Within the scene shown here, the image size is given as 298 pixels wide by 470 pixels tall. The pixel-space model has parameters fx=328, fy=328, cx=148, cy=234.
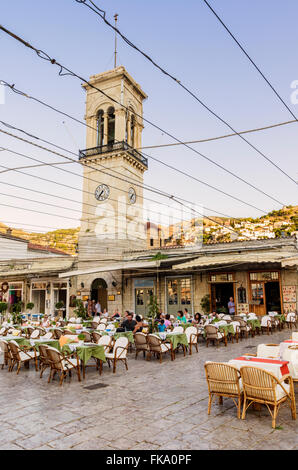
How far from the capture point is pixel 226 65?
20.1 feet

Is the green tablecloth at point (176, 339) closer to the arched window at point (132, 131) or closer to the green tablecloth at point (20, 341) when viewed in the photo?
the green tablecloth at point (20, 341)

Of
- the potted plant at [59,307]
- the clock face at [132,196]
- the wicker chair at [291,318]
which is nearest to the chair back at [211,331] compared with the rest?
the wicker chair at [291,318]

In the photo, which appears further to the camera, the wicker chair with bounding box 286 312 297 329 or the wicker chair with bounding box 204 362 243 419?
the wicker chair with bounding box 286 312 297 329

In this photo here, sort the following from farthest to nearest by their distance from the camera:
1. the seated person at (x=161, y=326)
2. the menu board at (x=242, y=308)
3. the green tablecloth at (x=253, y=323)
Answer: the menu board at (x=242, y=308) → the green tablecloth at (x=253, y=323) → the seated person at (x=161, y=326)

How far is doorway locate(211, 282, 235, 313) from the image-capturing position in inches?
669

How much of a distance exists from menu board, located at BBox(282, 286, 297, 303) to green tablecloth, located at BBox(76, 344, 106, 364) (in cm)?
1045

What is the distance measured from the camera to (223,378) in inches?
181

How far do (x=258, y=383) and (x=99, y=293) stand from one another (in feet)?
60.2

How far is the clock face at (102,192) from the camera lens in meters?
22.1

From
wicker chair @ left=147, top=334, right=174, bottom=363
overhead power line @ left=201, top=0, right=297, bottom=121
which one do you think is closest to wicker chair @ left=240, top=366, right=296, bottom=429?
wicker chair @ left=147, top=334, right=174, bottom=363

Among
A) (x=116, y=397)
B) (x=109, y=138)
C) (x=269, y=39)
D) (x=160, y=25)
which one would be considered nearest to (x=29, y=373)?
(x=116, y=397)

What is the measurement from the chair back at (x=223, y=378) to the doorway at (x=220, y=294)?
12.3 metres

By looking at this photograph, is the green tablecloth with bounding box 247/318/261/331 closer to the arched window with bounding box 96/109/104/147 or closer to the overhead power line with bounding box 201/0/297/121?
the overhead power line with bounding box 201/0/297/121

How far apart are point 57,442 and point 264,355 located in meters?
3.68
